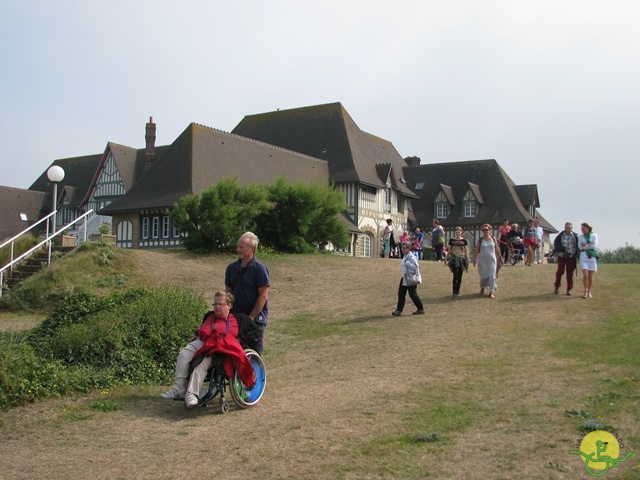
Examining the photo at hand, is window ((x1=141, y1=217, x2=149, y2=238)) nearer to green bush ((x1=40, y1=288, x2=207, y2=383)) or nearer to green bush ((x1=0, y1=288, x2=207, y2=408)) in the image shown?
green bush ((x1=0, y1=288, x2=207, y2=408))

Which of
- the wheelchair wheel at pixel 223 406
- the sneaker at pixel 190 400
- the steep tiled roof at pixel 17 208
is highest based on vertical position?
the steep tiled roof at pixel 17 208

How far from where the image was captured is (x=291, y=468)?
20.9 ft

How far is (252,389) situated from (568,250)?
33.2ft

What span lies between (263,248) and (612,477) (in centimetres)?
2073

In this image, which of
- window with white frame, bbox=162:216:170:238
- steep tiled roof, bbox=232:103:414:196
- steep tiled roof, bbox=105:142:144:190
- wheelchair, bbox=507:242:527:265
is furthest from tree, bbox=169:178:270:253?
steep tiled roof, bbox=105:142:144:190

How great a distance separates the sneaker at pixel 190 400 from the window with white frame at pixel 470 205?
43.9 meters

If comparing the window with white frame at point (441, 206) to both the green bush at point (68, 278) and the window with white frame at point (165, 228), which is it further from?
the green bush at point (68, 278)

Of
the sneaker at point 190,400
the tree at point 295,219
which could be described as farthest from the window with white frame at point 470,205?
the sneaker at point 190,400

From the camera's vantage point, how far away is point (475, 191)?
5084 centimetres

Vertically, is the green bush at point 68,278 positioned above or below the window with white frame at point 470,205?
below

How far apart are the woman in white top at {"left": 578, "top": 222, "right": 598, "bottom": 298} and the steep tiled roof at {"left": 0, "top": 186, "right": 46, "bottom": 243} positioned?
42674 millimetres

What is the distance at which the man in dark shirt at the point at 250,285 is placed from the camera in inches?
346

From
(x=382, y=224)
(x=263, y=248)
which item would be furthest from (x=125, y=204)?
(x=382, y=224)

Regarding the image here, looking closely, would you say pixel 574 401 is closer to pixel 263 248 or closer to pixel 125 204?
pixel 263 248
